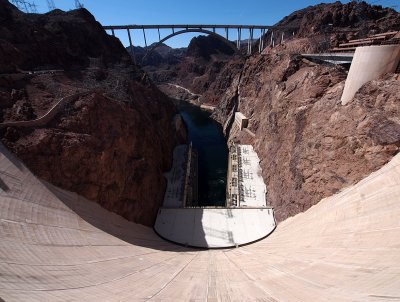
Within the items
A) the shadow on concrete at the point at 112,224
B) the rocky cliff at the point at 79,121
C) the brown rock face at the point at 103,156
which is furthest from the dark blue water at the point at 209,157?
the shadow on concrete at the point at 112,224

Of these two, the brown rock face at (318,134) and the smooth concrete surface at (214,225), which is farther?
the smooth concrete surface at (214,225)

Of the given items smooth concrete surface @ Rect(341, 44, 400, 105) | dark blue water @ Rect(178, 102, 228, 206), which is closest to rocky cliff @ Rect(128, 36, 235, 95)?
dark blue water @ Rect(178, 102, 228, 206)

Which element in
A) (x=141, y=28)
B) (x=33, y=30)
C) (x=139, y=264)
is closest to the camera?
(x=139, y=264)

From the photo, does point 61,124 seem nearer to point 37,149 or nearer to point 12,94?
point 37,149

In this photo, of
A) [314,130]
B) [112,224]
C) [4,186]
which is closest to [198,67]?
[314,130]

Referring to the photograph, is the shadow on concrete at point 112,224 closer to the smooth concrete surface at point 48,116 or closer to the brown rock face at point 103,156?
the brown rock face at point 103,156

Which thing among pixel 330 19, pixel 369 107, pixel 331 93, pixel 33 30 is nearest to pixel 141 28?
pixel 33 30

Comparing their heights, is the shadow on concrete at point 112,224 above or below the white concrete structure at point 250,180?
below
